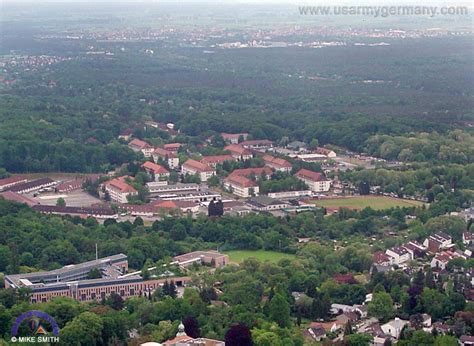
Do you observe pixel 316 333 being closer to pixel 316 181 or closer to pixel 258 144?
pixel 316 181

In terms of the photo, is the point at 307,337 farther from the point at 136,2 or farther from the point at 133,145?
the point at 136,2

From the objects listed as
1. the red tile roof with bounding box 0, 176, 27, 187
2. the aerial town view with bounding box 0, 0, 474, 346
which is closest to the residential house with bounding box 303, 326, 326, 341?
the aerial town view with bounding box 0, 0, 474, 346

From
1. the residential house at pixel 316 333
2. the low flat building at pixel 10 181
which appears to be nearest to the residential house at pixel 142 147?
the low flat building at pixel 10 181

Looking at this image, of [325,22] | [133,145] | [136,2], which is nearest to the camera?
[133,145]

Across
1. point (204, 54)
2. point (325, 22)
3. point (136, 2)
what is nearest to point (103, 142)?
point (204, 54)

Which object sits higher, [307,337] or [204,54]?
[307,337]

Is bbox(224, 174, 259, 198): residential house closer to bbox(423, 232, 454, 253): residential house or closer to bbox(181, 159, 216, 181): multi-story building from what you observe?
bbox(181, 159, 216, 181): multi-story building
